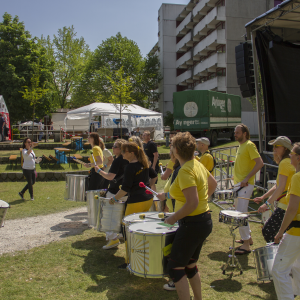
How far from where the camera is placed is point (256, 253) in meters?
3.26

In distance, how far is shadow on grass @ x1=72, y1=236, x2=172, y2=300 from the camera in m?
3.61

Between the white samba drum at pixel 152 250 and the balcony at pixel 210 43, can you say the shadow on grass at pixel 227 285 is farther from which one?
the balcony at pixel 210 43

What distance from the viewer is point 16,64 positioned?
29.5m

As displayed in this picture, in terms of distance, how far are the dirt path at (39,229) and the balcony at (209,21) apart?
33.5m

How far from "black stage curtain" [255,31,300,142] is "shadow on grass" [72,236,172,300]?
5780 mm

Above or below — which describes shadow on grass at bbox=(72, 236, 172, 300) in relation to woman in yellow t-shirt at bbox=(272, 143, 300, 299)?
below

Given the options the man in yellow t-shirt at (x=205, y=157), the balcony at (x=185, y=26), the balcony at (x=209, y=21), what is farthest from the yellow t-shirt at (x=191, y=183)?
the balcony at (x=185, y=26)

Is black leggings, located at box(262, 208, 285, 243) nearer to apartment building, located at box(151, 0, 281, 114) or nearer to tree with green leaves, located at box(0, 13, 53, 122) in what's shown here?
apartment building, located at box(151, 0, 281, 114)

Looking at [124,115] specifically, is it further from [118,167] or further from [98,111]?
[118,167]

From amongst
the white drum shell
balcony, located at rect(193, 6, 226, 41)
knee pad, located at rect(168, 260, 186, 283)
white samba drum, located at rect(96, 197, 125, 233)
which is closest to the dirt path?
the white drum shell

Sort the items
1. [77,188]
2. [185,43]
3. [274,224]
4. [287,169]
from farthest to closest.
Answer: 1. [185,43]
2. [77,188]
3. [287,169]
4. [274,224]

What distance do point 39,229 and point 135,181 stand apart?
120 inches

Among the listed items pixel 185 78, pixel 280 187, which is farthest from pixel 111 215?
pixel 185 78

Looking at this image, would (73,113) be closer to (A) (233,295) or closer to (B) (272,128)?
(B) (272,128)
